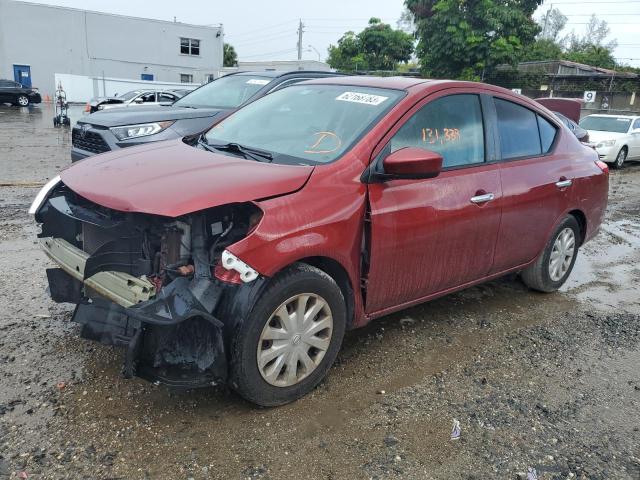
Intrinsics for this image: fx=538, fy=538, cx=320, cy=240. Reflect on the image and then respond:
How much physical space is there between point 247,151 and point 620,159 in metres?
14.4

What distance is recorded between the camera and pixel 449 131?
3729mm

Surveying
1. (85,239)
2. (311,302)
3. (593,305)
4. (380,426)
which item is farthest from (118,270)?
(593,305)

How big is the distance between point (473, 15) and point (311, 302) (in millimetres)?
24787

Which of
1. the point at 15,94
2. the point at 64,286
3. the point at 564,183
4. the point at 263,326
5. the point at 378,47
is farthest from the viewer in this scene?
the point at 378,47

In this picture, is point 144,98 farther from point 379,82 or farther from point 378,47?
point 378,47

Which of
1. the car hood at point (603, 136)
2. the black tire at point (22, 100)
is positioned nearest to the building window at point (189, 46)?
the black tire at point (22, 100)

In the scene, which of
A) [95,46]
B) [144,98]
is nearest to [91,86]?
[95,46]

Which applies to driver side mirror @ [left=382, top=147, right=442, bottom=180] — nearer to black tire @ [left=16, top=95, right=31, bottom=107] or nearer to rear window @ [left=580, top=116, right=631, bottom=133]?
rear window @ [left=580, top=116, right=631, bottom=133]

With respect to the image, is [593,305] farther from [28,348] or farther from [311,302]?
[28,348]

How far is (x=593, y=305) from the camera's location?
492 cm

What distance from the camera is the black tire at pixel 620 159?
→ 48.1ft

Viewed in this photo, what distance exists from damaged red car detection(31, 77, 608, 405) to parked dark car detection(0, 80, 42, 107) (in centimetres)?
3299

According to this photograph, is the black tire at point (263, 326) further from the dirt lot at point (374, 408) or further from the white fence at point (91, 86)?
the white fence at point (91, 86)

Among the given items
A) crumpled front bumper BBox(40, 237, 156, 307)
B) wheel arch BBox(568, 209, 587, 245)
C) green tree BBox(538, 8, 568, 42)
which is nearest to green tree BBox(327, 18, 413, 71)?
wheel arch BBox(568, 209, 587, 245)
